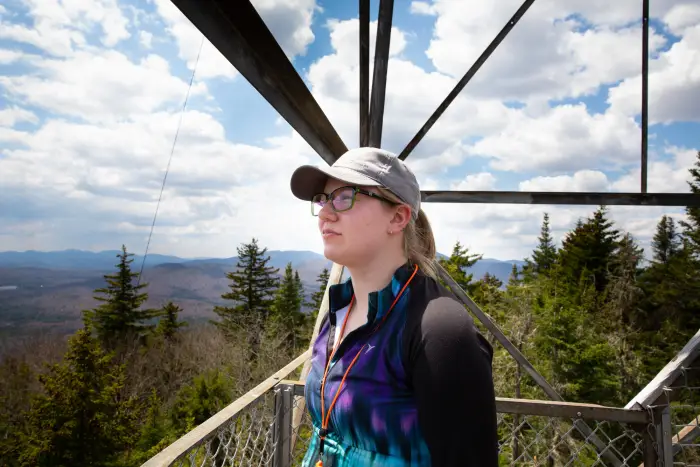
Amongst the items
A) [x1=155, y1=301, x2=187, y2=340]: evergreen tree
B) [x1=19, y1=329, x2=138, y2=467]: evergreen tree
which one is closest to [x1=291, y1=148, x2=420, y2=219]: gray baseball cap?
[x1=19, y1=329, x2=138, y2=467]: evergreen tree

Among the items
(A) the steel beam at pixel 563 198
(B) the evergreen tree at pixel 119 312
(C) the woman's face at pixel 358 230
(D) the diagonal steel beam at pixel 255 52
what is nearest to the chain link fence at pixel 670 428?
(A) the steel beam at pixel 563 198

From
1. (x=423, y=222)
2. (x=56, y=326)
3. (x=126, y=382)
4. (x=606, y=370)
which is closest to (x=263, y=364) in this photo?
(x=126, y=382)

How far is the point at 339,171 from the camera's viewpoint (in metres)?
1.22

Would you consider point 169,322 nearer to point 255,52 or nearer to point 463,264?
point 463,264

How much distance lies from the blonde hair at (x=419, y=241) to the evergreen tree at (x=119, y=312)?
3261 cm

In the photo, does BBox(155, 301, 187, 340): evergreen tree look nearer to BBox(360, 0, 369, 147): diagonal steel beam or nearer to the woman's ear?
BBox(360, 0, 369, 147): diagonal steel beam

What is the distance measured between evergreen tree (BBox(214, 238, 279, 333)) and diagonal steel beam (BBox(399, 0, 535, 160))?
1306 inches

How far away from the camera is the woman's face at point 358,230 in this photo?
3.94ft

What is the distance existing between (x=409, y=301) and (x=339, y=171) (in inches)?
15.8

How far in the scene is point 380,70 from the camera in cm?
253

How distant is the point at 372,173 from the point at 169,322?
1505 inches

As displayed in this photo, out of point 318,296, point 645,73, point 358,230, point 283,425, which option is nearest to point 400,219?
point 358,230

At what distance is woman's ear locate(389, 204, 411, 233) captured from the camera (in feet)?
4.11

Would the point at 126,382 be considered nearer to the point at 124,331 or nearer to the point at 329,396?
the point at 124,331
